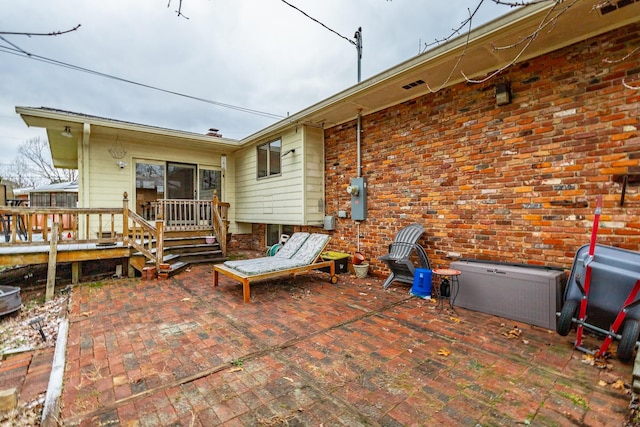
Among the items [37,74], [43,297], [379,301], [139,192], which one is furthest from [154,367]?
[139,192]

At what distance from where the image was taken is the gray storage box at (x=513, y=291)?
10.9 ft

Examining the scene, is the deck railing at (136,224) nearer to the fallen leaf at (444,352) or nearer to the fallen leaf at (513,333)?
the fallen leaf at (444,352)

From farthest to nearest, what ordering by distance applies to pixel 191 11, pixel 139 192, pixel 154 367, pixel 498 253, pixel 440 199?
pixel 139 192 < pixel 440 199 < pixel 498 253 < pixel 154 367 < pixel 191 11

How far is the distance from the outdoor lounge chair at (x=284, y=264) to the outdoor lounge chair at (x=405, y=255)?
111 cm

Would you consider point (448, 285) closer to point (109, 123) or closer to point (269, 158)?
point (269, 158)

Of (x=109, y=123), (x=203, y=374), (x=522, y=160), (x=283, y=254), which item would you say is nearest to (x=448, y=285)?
(x=522, y=160)

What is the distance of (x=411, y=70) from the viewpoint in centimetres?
427

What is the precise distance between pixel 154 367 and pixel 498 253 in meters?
4.44

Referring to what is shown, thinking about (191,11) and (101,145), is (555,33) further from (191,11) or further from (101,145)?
(101,145)

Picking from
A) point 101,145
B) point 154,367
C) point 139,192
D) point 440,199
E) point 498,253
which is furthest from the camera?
point 139,192

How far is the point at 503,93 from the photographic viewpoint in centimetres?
405

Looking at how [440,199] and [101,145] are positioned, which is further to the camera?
[101,145]

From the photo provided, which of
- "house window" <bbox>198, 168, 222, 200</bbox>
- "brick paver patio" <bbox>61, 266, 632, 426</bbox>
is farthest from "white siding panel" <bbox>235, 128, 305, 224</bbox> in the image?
"brick paver patio" <bbox>61, 266, 632, 426</bbox>

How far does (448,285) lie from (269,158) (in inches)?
220
